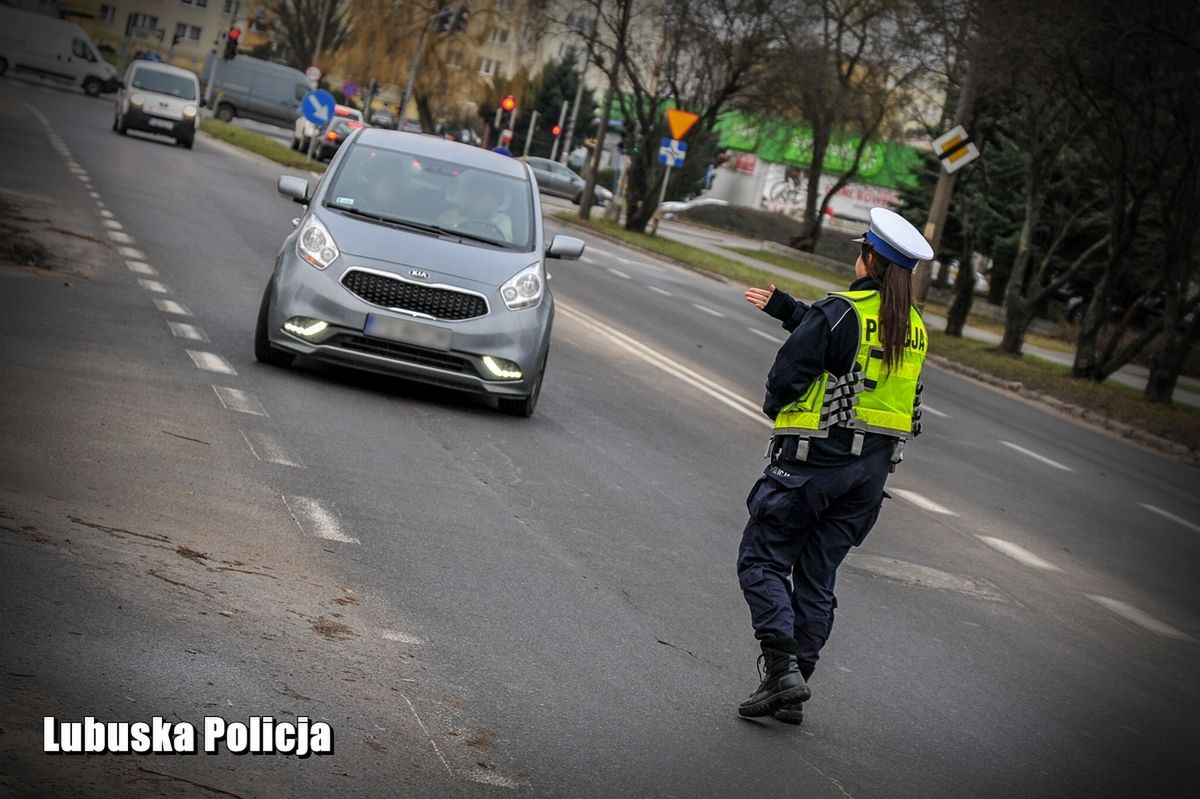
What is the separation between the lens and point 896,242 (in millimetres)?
6070

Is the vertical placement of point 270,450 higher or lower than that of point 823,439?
lower

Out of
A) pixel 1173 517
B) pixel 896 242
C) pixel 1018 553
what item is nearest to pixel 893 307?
pixel 896 242

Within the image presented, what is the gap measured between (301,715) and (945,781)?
83.5 inches

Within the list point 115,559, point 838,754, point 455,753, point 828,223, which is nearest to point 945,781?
point 838,754

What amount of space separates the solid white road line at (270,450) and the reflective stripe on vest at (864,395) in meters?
3.57

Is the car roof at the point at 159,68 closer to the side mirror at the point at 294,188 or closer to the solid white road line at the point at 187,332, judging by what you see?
the solid white road line at the point at 187,332

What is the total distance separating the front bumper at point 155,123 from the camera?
4325 centimetres

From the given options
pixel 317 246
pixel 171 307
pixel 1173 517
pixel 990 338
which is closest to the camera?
pixel 317 246

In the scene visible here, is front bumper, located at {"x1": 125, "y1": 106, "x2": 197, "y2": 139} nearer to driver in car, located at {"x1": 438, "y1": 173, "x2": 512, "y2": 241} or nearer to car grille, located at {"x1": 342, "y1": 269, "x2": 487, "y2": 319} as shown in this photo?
driver in car, located at {"x1": 438, "y1": 173, "x2": 512, "y2": 241}

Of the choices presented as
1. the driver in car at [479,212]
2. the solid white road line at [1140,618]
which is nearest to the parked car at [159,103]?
the driver in car at [479,212]

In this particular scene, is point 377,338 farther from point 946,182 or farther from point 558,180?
point 558,180

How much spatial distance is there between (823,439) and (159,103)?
3954 cm

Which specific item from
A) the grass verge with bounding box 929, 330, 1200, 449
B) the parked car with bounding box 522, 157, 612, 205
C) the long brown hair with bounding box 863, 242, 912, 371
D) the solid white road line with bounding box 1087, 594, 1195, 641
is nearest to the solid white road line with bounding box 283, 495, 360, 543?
the long brown hair with bounding box 863, 242, 912, 371

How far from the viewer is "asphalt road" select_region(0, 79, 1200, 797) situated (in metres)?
5.18
